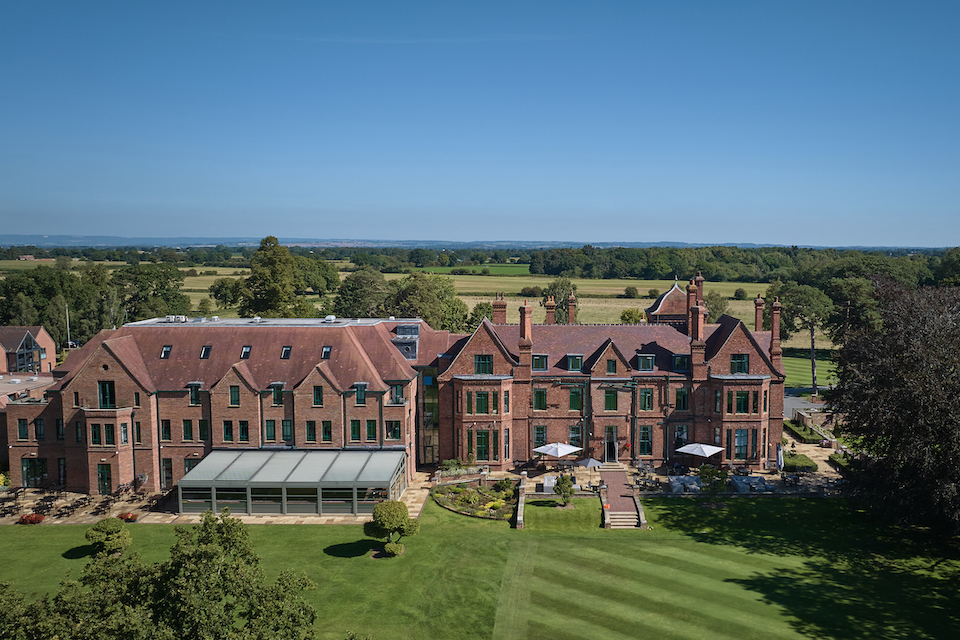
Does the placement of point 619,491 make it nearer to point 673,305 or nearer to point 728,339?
point 728,339

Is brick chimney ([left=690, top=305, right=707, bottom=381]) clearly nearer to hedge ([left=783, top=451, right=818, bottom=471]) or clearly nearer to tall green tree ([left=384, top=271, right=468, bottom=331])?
hedge ([left=783, top=451, right=818, bottom=471])

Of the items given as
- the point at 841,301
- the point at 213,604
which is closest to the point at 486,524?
the point at 213,604

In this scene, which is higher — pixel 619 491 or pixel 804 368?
pixel 804 368

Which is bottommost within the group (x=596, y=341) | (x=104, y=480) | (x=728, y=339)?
(x=104, y=480)

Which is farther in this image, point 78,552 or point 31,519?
point 31,519

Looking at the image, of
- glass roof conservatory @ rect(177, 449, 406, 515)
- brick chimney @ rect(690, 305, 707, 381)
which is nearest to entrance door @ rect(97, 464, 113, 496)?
glass roof conservatory @ rect(177, 449, 406, 515)

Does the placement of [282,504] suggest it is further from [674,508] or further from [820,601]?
[820,601]

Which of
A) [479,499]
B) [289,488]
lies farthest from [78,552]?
[479,499]
